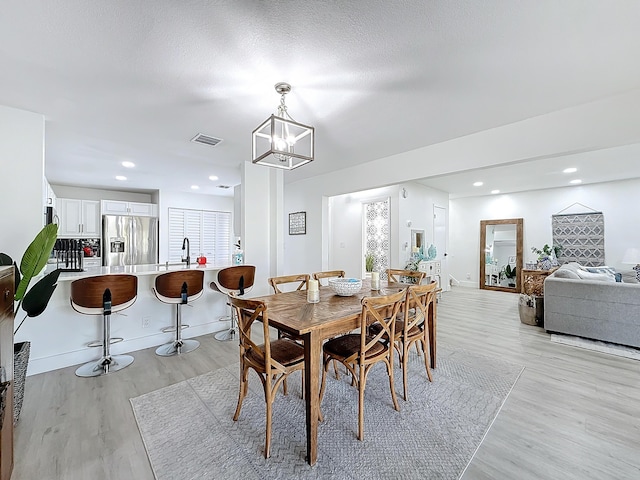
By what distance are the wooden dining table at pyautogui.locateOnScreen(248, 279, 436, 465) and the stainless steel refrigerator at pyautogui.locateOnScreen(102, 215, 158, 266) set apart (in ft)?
17.3

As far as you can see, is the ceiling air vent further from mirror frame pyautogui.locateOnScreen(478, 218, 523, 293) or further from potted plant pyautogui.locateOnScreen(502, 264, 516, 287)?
potted plant pyautogui.locateOnScreen(502, 264, 516, 287)

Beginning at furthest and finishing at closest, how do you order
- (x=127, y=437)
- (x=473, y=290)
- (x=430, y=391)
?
(x=473, y=290), (x=430, y=391), (x=127, y=437)

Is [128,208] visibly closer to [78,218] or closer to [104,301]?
[78,218]

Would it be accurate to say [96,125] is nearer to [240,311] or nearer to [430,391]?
[240,311]

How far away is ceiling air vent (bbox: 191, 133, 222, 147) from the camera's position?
3.29 meters

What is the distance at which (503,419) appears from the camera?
197 centimetres

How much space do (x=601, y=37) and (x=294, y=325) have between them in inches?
102

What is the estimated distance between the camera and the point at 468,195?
7504mm

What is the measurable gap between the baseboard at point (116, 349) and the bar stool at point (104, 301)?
0.10 meters

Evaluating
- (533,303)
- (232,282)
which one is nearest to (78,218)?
(232,282)

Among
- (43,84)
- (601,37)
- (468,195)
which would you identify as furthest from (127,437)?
(468,195)

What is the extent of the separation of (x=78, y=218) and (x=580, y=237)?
35.6 feet

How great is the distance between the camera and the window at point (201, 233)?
6648 millimetres

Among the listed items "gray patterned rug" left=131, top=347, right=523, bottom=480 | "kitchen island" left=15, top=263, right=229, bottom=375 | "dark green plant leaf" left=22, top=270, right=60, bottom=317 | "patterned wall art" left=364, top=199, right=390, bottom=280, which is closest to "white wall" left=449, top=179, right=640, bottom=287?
"patterned wall art" left=364, top=199, right=390, bottom=280
